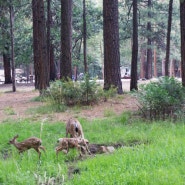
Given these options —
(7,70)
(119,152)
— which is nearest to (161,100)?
(119,152)

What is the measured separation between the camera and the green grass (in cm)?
418

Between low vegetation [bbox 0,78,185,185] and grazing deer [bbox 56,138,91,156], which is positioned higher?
grazing deer [bbox 56,138,91,156]

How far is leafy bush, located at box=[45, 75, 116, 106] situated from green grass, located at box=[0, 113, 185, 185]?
3222 mm

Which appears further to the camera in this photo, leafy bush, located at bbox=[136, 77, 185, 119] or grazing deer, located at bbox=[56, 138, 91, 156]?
leafy bush, located at bbox=[136, 77, 185, 119]

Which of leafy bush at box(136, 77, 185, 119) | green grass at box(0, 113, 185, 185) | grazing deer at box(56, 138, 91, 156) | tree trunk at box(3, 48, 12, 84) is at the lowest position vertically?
green grass at box(0, 113, 185, 185)

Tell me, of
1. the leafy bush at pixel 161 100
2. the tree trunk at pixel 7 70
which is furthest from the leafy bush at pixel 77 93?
the tree trunk at pixel 7 70

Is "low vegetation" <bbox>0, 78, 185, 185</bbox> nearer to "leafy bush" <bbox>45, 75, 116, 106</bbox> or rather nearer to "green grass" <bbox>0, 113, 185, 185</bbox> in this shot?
"green grass" <bbox>0, 113, 185, 185</bbox>

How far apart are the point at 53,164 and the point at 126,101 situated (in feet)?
21.6

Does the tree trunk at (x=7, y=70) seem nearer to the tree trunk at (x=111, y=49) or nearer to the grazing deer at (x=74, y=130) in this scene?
the tree trunk at (x=111, y=49)

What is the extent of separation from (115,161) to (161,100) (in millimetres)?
3384

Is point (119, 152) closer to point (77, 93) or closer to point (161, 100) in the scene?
point (161, 100)

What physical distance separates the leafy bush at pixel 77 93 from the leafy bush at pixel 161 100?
2248 millimetres

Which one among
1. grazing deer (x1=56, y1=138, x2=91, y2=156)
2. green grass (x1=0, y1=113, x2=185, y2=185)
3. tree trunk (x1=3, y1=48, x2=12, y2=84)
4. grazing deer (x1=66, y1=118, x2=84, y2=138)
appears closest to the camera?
green grass (x1=0, y1=113, x2=185, y2=185)

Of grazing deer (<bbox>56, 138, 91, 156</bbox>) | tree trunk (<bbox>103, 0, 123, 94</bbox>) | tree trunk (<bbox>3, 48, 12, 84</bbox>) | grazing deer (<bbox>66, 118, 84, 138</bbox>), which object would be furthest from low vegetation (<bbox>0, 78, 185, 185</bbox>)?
tree trunk (<bbox>3, 48, 12, 84</bbox>)
